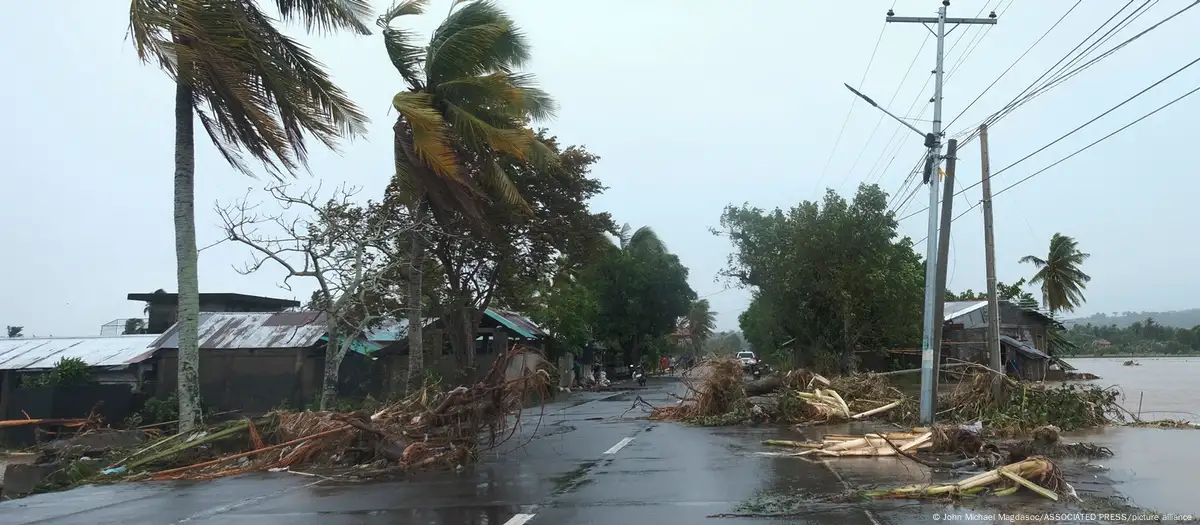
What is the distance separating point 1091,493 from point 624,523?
200 inches

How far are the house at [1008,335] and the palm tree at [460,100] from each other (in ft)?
69.6

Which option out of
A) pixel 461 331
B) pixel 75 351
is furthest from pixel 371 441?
pixel 75 351

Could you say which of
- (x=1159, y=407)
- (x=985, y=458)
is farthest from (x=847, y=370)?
(x=985, y=458)

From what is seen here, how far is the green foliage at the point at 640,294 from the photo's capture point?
51.9 m

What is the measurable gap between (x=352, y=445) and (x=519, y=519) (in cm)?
553

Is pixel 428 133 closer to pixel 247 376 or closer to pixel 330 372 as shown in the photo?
pixel 330 372

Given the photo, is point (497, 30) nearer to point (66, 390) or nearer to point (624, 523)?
point (624, 523)

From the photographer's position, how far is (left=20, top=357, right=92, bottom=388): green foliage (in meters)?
22.4

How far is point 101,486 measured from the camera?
11.7 meters

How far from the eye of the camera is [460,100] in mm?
18750

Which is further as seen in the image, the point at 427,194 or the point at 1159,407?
the point at 1159,407

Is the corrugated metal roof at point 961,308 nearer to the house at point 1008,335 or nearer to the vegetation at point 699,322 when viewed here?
the house at point 1008,335

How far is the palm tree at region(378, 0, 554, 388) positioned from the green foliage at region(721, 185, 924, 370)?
1282 centimetres

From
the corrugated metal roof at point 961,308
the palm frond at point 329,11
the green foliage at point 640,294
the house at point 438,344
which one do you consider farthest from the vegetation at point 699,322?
the palm frond at point 329,11
